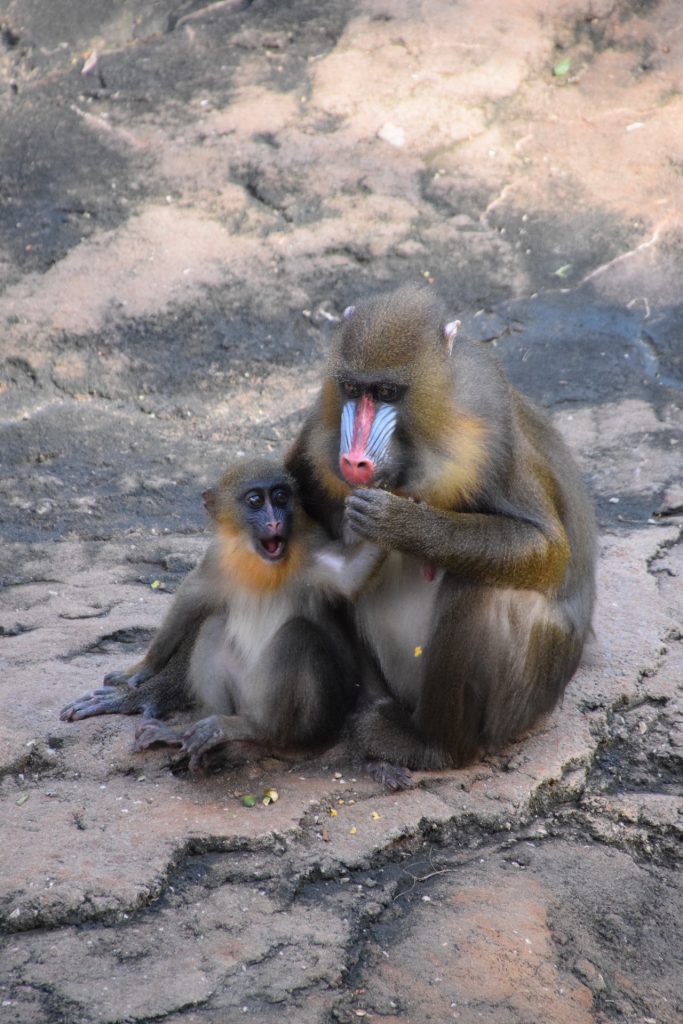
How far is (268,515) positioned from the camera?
3.86 meters

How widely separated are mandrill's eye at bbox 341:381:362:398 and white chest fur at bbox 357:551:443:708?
0.59 meters

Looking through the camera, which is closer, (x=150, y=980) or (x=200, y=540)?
(x=150, y=980)

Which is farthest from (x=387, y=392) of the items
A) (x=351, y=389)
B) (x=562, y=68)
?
(x=562, y=68)

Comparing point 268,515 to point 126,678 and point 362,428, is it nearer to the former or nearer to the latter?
point 362,428

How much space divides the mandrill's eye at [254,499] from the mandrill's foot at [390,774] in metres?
0.87

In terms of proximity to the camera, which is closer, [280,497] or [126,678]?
[280,497]

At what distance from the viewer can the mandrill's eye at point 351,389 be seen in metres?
3.56

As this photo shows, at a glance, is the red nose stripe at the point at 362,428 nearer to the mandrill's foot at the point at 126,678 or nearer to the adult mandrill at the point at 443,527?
the adult mandrill at the point at 443,527

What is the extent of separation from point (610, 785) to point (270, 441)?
3.46 meters

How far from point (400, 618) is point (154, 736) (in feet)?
2.79

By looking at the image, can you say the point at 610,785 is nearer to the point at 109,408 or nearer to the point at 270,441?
the point at 270,441

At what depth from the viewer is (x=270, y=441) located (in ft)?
22.5

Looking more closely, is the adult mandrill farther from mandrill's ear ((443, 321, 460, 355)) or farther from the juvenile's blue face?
the juvenile's blue face

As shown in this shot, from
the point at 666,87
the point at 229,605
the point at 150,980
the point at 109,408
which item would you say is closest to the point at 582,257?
the point at 666,87
